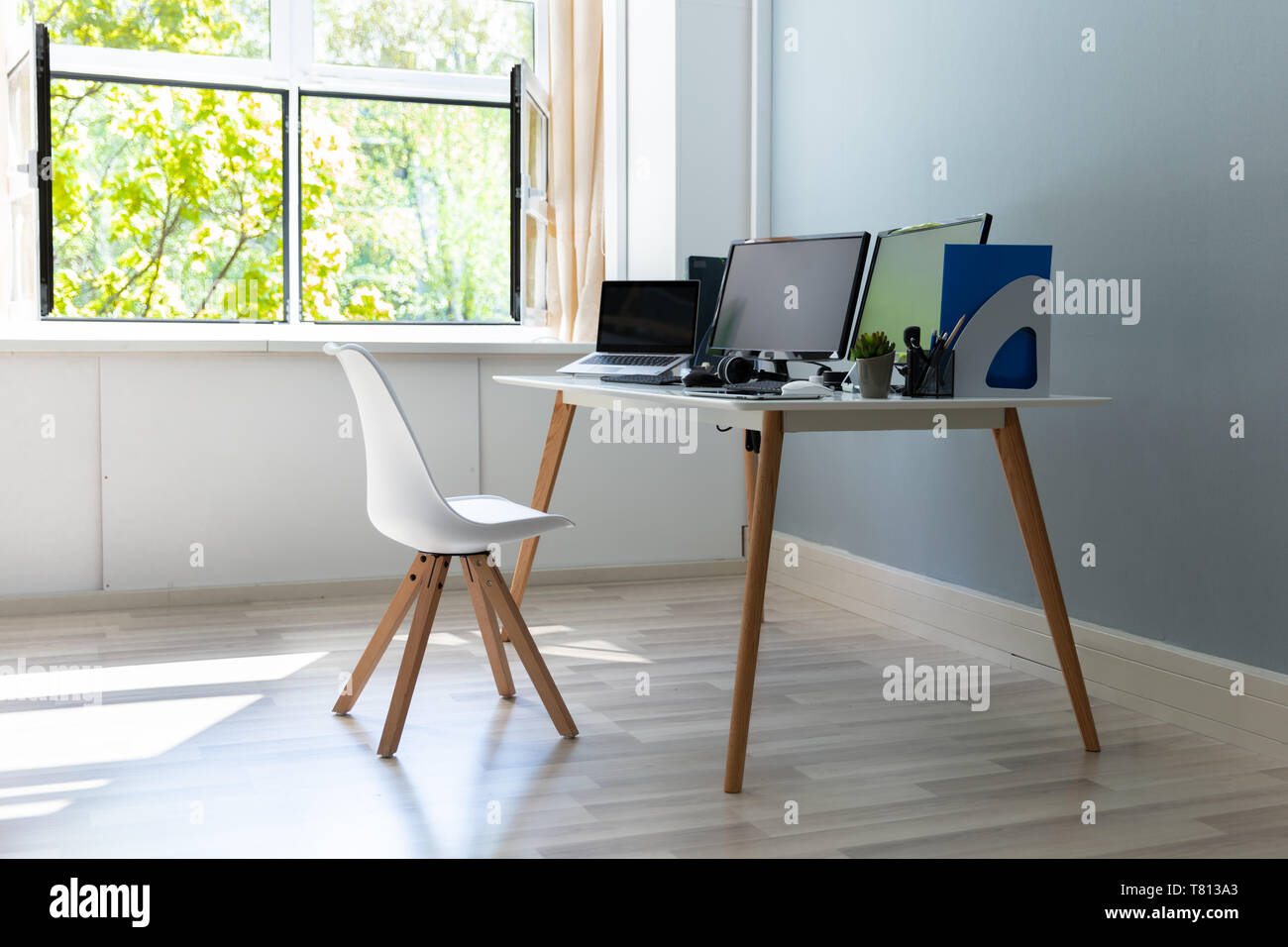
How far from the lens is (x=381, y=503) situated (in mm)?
2547

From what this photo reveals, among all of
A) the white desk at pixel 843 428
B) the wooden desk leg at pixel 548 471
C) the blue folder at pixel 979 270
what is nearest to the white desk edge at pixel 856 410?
the white desk at pixel 843 428

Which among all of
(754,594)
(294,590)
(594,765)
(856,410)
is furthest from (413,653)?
(294,590)

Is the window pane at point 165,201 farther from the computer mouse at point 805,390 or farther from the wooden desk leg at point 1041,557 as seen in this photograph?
the wooden desk leg at point 1041,557

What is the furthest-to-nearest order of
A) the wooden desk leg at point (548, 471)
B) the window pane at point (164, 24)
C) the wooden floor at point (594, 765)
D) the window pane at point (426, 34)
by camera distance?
the window pane at point (426, 34), the window pane at point (164, 24), the wooden desk leg at point (548, 471), the wooden floor at point (594, 765)

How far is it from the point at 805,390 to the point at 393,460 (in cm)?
83

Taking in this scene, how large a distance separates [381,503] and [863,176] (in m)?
1.97

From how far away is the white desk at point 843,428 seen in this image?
2.27 m

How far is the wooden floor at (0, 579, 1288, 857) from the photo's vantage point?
6.68ft

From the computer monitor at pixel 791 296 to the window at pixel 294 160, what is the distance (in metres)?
1.44

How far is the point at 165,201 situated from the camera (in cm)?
425

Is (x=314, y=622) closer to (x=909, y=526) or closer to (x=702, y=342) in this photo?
(x=702, y=342)

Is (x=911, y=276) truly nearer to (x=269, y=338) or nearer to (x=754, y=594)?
(x=754, y=594)
